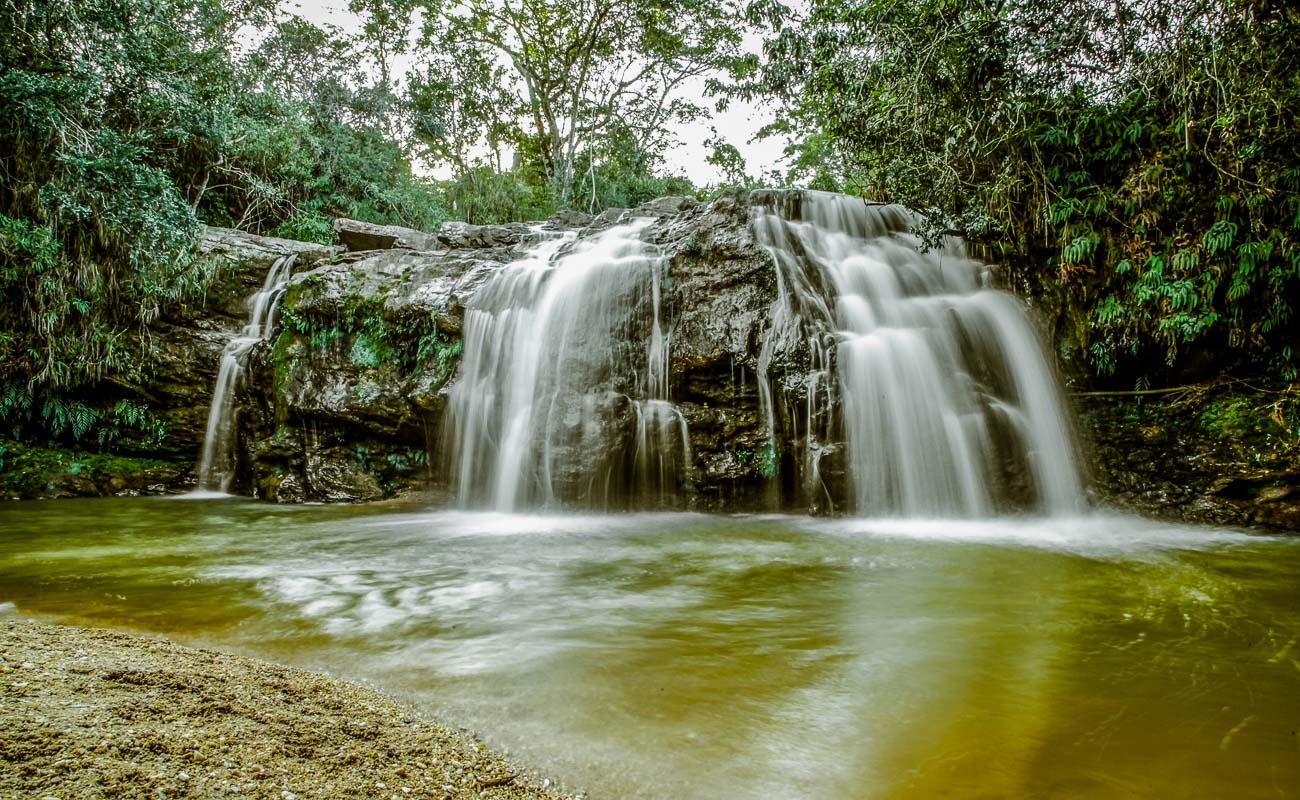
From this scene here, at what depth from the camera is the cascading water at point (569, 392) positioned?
24.0ft

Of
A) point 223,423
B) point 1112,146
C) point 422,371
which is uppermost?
point 1112,146

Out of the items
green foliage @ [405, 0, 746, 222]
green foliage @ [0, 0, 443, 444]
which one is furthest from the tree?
green foliage @ [0, 0, 443, 444]

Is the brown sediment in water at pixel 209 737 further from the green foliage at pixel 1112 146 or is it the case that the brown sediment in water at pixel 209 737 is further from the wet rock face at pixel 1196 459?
the green foliage at pixel 1112 146

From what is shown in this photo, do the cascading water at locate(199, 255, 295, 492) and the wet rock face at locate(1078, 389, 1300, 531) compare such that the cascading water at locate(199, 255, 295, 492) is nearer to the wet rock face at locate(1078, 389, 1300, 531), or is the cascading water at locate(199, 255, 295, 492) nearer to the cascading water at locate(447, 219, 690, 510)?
the cascading water at locate(447, 219, 690, 510)

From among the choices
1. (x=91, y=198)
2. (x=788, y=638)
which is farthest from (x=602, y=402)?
(x=91, y=198)

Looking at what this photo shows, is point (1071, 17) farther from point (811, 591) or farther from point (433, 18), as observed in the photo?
point (433, 18)

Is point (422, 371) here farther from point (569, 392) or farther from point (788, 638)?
point (788, 638)

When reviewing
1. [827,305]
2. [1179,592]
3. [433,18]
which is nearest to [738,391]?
[827,305]

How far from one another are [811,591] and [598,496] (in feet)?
12.3

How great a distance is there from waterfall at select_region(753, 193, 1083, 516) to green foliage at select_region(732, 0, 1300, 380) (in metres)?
0.78

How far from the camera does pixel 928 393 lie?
6.90m

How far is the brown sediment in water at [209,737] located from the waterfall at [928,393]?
18.1ft

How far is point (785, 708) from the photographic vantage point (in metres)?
2.29

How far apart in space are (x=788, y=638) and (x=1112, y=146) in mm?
7367
